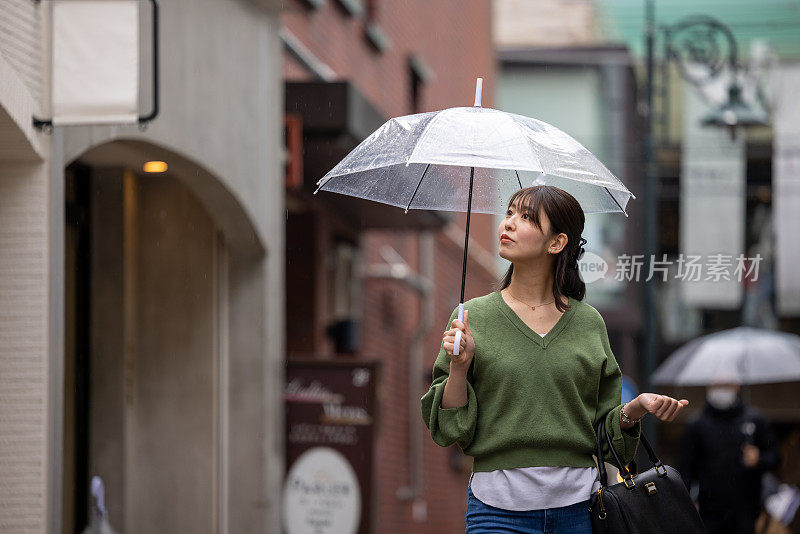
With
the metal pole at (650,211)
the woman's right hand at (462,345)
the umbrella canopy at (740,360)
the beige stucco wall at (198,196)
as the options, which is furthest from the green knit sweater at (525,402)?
the metal pole at (650,211)

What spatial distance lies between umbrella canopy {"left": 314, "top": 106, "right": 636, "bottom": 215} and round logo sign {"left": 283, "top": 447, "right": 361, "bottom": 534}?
528 centimetres

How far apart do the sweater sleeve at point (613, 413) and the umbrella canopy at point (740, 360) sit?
6.39 m

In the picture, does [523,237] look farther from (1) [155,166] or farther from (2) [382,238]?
(2) [382,238]

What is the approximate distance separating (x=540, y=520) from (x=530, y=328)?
58 centimetres

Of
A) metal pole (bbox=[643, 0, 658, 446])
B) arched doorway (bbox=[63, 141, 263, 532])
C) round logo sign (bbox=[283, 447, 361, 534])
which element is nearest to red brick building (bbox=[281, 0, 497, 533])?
round logo sign (bbox=[283, 447, 361, 534])

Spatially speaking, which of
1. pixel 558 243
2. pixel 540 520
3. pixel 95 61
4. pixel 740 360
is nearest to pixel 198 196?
pixel 95 61

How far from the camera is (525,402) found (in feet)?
14.4

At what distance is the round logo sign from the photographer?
10500 mm

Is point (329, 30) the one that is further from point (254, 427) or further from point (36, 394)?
point (36, 394)

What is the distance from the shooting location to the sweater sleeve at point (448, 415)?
4363 millimetres

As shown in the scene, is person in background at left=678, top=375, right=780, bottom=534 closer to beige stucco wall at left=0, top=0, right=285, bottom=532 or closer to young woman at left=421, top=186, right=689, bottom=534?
beige stucco wall at left=0, top=0, right=285, bottom=532

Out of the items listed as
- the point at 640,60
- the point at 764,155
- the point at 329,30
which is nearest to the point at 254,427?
→ the point at 329,30

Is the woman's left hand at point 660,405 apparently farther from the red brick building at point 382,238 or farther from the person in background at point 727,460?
the red brick building at point 382,238

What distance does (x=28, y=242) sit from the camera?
269 inches
